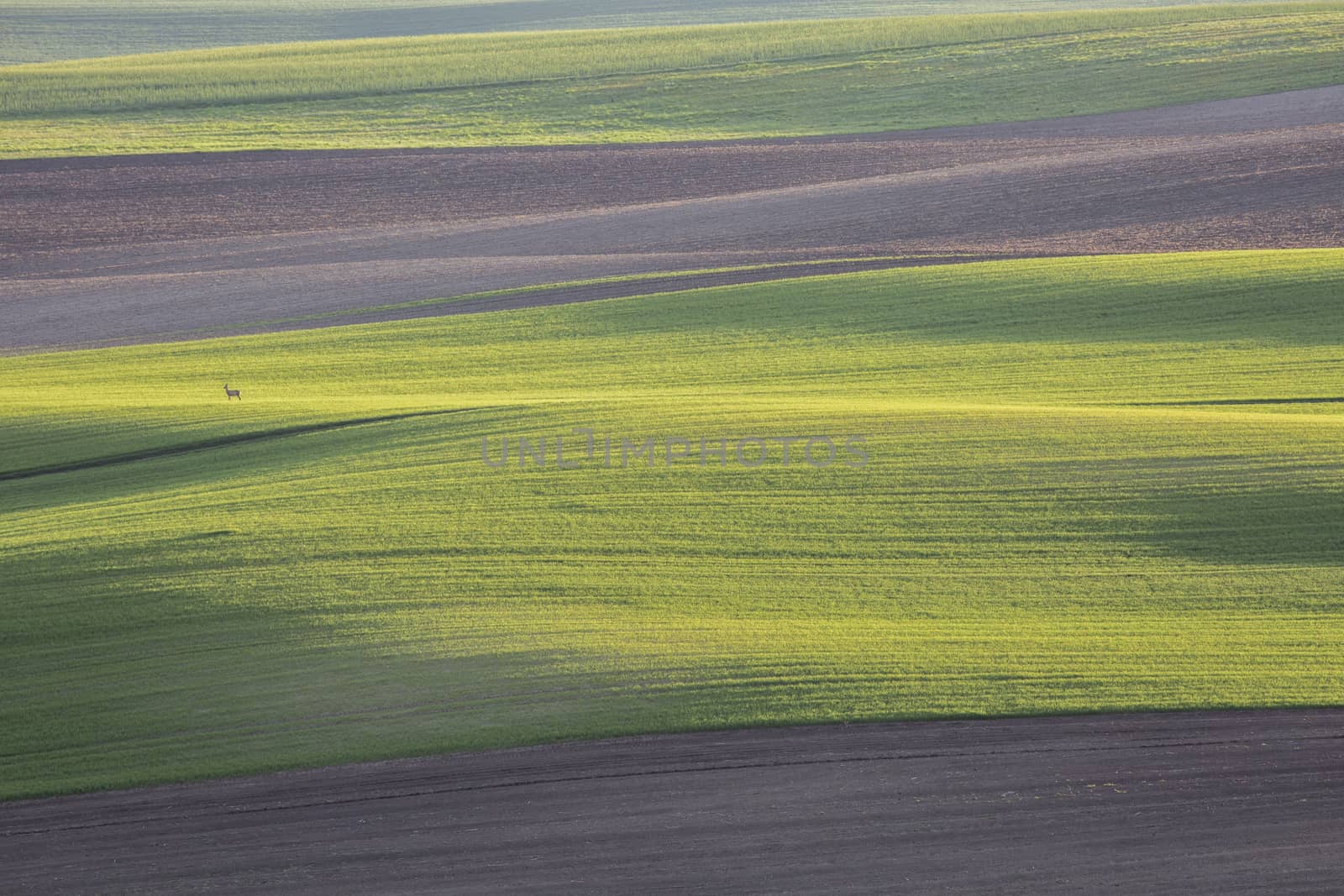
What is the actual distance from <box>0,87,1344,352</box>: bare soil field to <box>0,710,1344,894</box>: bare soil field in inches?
633

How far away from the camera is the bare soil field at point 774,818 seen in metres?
10.4

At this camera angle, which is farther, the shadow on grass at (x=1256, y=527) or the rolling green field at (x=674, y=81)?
the rolling green field at (x=674, y=81)

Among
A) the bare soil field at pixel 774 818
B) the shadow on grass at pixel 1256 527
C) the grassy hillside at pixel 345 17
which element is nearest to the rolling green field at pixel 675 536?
the shadow on grass at pixel 1256 527

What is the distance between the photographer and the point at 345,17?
80.3 metres

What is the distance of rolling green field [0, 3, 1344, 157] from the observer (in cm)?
4178

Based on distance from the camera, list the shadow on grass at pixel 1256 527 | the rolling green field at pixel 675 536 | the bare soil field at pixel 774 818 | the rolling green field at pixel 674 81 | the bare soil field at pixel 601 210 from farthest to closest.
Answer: the rolling green field at pixel 674 81 < the bare soil field at pixel 601 210 < the shadow on grass at pixel 1256 527 < the rolling green field at pixel 675 536 < the bare soil field at pixel 774 818

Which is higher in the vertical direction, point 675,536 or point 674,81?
point 674,81

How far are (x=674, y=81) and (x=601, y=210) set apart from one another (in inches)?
664

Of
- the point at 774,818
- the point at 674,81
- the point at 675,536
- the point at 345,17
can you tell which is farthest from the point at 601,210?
the point at 345,17

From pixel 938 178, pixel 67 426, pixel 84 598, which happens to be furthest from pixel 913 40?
pixel 84 598

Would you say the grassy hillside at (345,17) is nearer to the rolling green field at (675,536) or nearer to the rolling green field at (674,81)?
the rolling green field at (674,81)

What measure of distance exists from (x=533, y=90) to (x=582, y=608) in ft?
123

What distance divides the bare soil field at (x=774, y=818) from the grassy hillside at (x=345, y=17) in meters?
69.4

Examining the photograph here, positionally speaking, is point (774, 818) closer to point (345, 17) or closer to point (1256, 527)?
point (1256, 527)
